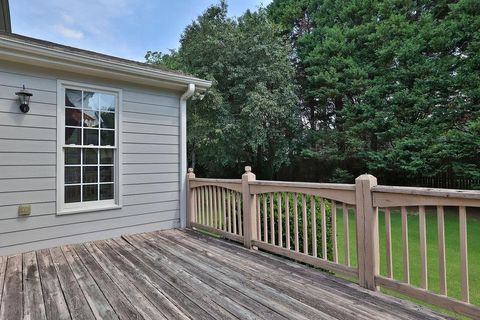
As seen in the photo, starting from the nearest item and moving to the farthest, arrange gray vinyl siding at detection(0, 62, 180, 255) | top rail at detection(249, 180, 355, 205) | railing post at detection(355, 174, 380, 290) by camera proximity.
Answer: railing post at detection(355, 174, 380, 290)
top rail at detection(249, 180, 355, 205)
gray vinyl siding at detection(0, 62, 180, 255)

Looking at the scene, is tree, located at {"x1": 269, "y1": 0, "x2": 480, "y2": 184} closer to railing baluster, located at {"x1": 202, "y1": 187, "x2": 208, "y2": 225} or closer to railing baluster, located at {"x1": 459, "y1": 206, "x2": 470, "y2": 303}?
railing baluster, located at {"x1": 202, "y1": 187, "x2": 208, "y2": 225}

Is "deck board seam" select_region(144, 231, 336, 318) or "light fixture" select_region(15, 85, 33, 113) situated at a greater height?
"light fixture" select_region(15, 85, 33, 113)

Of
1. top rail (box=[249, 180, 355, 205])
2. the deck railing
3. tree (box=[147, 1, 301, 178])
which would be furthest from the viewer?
tree (box=[147, 1, 301, 178])

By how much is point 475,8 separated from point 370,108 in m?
3.57

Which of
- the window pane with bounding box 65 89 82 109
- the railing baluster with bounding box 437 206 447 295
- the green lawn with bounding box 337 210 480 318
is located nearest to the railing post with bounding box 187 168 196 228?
the window pane with bounding box 65 89 82 109

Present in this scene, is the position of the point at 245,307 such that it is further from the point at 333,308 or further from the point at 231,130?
the point at 231,130

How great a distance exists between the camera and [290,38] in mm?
12469

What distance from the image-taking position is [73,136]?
388cm

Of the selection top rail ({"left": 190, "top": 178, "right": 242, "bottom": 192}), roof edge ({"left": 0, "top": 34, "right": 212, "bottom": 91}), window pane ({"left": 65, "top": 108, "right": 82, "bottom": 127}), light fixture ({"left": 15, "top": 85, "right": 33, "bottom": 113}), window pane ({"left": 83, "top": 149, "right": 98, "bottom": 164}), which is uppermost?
roof edge ({"left": 0, "top": 34, "right": 212, "bottom": 91})

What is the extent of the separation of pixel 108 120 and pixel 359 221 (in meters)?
3.63

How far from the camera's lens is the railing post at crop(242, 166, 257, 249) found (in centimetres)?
354

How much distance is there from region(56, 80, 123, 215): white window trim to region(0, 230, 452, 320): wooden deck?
0.59 metres

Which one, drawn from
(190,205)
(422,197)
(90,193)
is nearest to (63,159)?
(90,193)

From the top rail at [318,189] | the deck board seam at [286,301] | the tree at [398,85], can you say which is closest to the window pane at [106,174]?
the top rail at [318,189]
